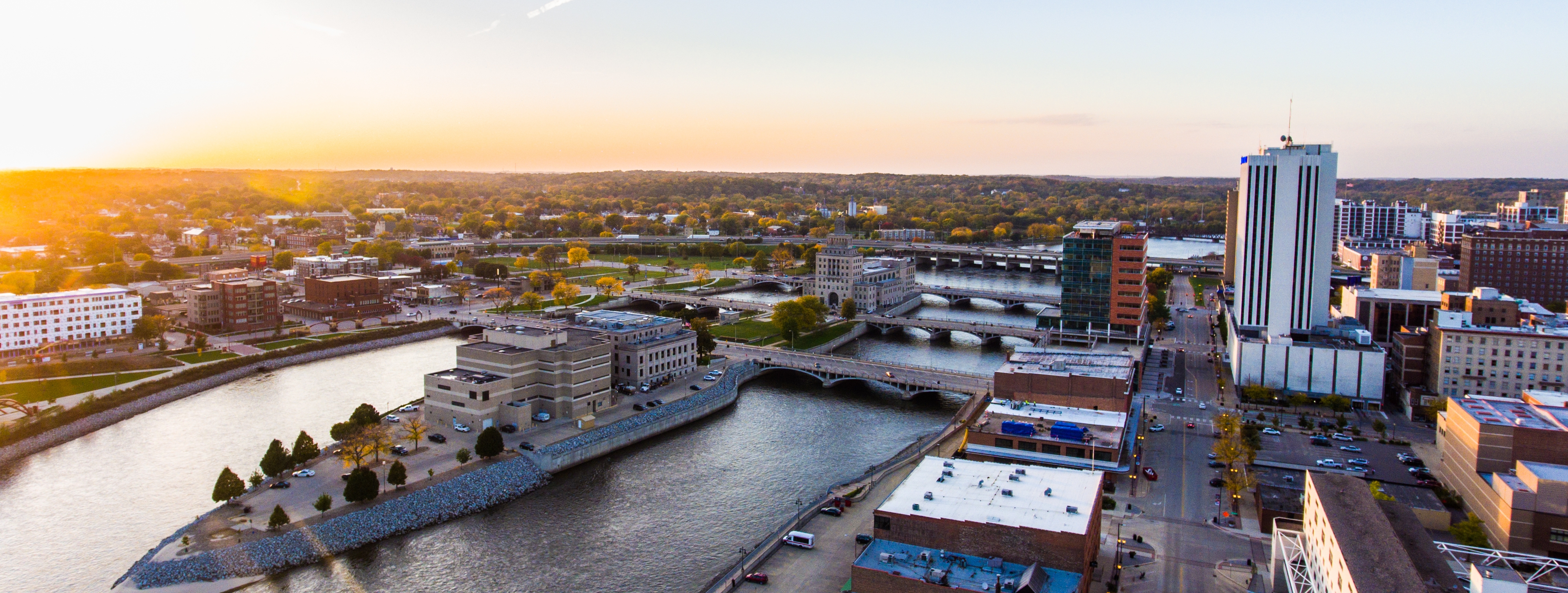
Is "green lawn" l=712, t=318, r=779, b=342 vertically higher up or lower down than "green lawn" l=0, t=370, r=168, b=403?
higher up

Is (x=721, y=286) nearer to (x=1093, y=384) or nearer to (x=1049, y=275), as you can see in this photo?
(x=1049, y=275)

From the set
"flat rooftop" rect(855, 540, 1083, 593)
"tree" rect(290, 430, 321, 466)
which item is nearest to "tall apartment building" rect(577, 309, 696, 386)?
"tree" rect(290, 430, 321, 466)

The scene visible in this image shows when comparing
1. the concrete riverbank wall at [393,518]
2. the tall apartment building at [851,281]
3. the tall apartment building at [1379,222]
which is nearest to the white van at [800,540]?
the concrete riverbank wall at [393,518]

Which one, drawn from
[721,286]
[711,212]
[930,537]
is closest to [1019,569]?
[930,537]

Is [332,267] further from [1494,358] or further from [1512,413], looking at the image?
[1494,358]

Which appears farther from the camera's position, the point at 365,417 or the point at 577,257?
the point at 577,257

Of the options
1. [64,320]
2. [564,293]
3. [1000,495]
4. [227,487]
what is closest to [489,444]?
[227,487]

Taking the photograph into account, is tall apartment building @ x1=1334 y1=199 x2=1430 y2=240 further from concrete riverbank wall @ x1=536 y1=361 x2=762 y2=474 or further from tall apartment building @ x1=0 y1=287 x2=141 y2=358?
tall apartment building @ x1=0 y1=287 x2=141 y2=358
